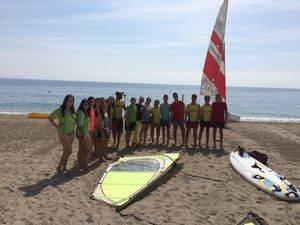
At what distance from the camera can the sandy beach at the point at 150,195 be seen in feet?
19.9

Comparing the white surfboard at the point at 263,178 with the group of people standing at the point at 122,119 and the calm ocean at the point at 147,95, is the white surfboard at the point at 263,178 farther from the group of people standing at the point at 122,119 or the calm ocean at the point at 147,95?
the calm ocean at the point at 147,95

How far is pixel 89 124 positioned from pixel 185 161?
2.53 meters

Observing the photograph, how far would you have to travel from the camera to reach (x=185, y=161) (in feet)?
32.1

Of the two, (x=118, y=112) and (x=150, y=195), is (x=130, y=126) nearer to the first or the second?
(x=118, y=112)

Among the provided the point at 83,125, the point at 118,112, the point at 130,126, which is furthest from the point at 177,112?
the point at 83,125

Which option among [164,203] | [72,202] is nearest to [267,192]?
[164,203]

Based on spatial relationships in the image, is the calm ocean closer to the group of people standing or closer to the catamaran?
the catamaran

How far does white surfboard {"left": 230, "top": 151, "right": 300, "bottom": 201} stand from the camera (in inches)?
283

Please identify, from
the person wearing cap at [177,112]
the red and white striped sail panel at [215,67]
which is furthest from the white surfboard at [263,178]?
the red and white striped sail panel at [215,67]

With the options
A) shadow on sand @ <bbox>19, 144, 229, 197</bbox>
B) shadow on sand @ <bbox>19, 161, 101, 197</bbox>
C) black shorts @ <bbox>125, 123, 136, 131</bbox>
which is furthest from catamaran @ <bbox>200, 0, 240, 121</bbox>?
shadow on sand @ <bbox>19, 161, 101, 197</bbox>

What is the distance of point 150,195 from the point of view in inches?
281

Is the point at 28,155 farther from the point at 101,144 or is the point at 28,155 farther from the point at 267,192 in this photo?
the point at 267,192

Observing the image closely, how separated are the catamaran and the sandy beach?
17.5 ft

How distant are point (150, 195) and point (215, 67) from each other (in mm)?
9742
